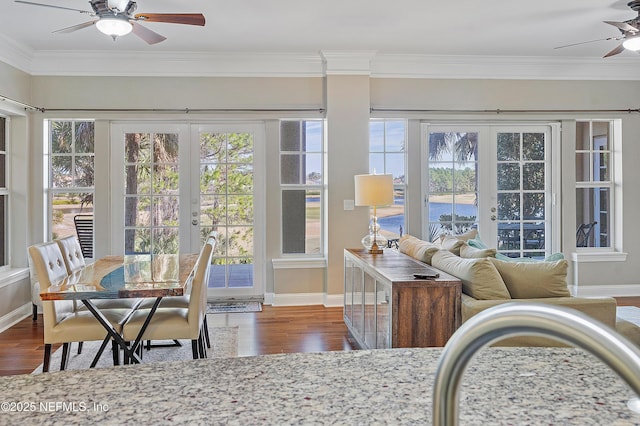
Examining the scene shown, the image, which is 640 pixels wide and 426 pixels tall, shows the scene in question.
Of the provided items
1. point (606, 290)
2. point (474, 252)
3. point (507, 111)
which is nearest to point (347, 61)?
point (507, 111)

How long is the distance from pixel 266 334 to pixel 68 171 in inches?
117

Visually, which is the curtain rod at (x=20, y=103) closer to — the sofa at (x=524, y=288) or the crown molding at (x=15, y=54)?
the crown molding at (x=15, y=54)

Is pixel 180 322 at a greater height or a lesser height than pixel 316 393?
lesser

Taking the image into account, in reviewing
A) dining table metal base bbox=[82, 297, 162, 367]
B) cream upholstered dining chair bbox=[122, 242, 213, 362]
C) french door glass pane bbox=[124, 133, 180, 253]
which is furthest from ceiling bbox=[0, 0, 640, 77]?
dining table metal base bbox=[82, 297, 162, 367]

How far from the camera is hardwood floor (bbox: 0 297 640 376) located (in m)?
3.75

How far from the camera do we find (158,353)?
3.75m

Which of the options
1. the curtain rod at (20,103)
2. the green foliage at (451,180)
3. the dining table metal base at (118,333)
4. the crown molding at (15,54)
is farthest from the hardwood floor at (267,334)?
the crown molding at (15,54)

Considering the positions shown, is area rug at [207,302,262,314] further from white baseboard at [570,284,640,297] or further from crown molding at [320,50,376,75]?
white baseboard at [570,284,640,297]

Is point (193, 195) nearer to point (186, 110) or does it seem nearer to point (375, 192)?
point (186, 110)

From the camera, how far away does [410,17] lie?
4.18 meters

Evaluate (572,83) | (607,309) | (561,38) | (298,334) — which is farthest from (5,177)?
(572,83)

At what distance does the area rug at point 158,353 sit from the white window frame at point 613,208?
13.6 feet

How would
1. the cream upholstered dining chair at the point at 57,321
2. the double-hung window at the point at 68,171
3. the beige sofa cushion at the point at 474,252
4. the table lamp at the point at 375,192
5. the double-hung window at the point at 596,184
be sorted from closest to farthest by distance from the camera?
1. the cream upholstered dining chair at the point at 57,321
2. the beige sofa cushion at the point at 474,252
3. the table lamp at the point at 375,192
4. the double-hung window at the point at 68,171
5. the double-hung window at the point at 596,184

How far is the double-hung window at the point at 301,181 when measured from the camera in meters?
5.47
